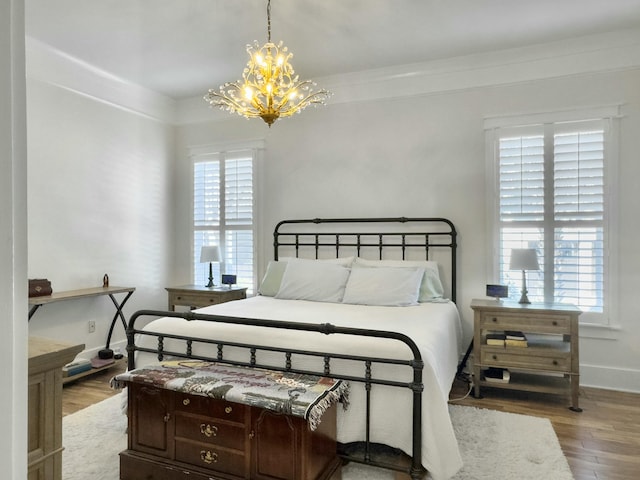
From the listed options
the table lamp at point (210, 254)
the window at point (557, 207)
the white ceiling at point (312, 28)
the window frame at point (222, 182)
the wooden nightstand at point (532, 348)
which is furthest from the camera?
the window frame at point (222, 182)

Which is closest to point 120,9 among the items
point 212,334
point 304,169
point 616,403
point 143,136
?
point 143,136

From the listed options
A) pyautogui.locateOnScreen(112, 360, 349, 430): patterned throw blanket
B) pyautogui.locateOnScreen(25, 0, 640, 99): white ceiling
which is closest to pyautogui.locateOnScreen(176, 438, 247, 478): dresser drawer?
pyautogui.locateOnScreen(112, 360, 349, 430): patterned throw blanket

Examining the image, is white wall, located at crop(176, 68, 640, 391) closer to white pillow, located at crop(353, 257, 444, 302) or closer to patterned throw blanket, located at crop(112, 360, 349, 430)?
white pillow, located at crop(353, 257, 444, 302)

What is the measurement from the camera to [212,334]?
2584 millimetres

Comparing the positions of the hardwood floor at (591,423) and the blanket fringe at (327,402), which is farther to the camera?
the hardwood floor at (591,423)

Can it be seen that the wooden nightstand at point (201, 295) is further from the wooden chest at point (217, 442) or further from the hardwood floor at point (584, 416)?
the wooden chest at point (217, 442)

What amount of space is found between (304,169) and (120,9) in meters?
2.22

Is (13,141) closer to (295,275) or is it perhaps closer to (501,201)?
(295,275)

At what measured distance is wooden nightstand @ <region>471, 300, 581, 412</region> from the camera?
10.5 feet

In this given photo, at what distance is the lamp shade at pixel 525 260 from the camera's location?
3.42 metres

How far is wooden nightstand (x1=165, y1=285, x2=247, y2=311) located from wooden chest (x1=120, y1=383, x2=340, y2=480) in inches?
87.0

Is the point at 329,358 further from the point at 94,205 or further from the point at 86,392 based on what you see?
the point at 94,205

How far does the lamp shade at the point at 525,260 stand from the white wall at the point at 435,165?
45 cm

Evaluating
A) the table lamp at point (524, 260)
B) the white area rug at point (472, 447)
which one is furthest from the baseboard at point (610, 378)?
the white area rug at point (472, 447)
